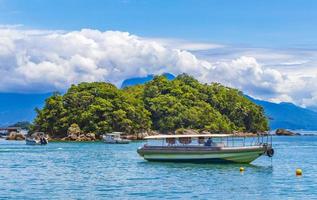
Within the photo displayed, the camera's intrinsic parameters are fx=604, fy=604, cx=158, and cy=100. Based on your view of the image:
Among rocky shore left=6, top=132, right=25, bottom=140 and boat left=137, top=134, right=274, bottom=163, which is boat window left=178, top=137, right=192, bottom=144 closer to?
boat left=137, top=134, right=274, bottom=163

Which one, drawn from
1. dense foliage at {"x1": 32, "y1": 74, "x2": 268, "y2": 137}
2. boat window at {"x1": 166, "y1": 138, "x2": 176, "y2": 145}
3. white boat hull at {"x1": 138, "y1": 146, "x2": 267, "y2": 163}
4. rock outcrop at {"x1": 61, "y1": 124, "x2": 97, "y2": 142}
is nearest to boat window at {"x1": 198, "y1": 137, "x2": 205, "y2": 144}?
white boat hull at {"x1": 138, "y1": 146, "x2": 267, "y2": 163}

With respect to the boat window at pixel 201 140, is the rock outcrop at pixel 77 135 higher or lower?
higher

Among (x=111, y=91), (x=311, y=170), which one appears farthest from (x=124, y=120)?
(x=311, y=170)

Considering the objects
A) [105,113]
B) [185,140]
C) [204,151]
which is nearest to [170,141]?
[185,140]

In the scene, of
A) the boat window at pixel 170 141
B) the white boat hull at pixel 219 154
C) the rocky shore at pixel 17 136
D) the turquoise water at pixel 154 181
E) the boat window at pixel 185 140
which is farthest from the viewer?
the rocky shore at pixel 17 136

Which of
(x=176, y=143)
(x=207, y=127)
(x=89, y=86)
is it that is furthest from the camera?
(x=207, y=127)

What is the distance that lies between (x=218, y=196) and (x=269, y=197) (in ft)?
12.2

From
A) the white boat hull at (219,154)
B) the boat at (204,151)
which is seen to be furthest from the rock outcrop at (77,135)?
the white boat hull at (219,154)

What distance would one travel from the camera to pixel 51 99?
174625 mm

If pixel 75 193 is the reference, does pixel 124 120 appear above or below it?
above

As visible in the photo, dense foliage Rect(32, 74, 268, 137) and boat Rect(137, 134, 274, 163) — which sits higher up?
dense foliage Rect(32, 74, 268, 137)

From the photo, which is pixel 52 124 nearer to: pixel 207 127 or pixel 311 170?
pixel 207 127

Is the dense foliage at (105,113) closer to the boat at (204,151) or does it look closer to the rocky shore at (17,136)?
the rocky shore at (17,136)

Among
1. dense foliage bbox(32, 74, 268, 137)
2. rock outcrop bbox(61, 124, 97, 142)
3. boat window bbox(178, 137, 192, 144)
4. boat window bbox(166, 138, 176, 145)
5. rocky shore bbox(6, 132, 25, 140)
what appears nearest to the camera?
boat window bbox(178, 137, 192, 144)
